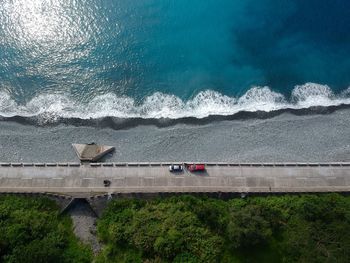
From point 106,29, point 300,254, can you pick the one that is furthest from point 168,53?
point 300,254

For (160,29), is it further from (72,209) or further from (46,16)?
(72,209)

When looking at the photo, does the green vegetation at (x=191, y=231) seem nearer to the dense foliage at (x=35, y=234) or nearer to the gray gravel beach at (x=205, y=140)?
the dense foliage at (x=35, y=234)

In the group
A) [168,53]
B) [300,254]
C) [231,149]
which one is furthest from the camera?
[168,53]

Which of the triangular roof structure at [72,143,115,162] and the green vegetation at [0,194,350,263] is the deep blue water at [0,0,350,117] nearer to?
the triangular roof structure at [72,143,115,162]

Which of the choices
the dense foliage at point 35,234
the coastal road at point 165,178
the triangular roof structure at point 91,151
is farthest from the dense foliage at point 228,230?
the triangular roof structure at point 91,151

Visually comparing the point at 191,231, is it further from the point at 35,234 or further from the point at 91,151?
the point at 91,151

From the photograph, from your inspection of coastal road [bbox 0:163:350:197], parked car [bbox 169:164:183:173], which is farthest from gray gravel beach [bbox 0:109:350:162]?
parked car [bbox 169:164:183:173]
